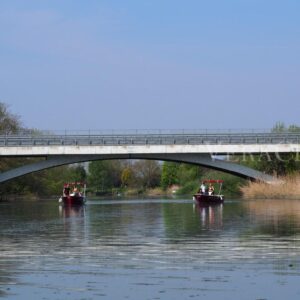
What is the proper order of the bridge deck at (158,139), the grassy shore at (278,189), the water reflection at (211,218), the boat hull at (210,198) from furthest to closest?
1. the bridge deck at (158,139)
2. the grassy shore at (278,189)
3. the boat hull at (210,198)
4. the water reflection at (211,218)

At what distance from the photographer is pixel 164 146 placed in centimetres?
6838

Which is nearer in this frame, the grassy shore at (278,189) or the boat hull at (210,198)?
the boat hull at (210,198)

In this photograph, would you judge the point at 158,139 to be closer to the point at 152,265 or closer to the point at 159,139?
the point at 159,139

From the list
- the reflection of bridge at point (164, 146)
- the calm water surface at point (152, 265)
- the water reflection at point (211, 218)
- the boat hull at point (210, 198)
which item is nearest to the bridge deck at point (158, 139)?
the reflection of bridge at point (164, 146)

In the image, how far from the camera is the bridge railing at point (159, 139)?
225 feet

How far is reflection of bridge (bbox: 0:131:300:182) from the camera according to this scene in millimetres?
68375

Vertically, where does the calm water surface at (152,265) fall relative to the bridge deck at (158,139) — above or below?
below

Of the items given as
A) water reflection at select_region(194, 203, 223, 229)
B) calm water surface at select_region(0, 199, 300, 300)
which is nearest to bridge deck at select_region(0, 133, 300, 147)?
water reflection at select_region(194, 203, 223, 229)

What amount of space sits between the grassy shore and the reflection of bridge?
104 cm

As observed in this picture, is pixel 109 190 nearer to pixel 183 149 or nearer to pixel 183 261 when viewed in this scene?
pixel 183 149

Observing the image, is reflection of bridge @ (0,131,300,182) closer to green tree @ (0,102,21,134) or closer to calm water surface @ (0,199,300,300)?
green tree @ (0,102,21,134)

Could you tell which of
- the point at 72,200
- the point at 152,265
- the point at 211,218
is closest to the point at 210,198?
the point at 72,200

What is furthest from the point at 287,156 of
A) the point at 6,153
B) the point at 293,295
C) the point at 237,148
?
the point at 293,295

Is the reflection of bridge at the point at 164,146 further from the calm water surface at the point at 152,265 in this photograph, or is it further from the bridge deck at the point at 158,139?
the calm water surface at the point at 152,265
